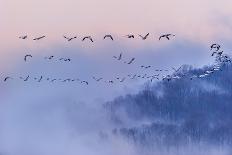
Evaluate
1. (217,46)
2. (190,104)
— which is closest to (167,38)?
(217,46)

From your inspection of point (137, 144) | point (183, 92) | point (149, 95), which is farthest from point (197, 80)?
point (137, 144)

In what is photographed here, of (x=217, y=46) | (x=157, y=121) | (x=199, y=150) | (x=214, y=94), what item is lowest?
(x=199, y=150)

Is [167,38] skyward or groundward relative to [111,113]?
skyward

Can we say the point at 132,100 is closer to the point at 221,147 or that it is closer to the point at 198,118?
the point at 198,118

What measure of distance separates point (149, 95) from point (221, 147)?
2602mm

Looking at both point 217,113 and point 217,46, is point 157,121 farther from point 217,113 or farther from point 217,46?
point 217,46

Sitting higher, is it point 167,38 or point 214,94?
point 167,38

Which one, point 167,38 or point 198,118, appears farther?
point 198,118

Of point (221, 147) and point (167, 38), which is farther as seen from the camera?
point (221, 147)

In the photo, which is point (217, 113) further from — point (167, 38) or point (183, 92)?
A: point (167, 38)

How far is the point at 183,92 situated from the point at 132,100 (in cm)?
149

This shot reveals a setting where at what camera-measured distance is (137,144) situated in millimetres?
10703

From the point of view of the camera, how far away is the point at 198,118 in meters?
10.7

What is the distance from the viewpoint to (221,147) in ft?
35.3
